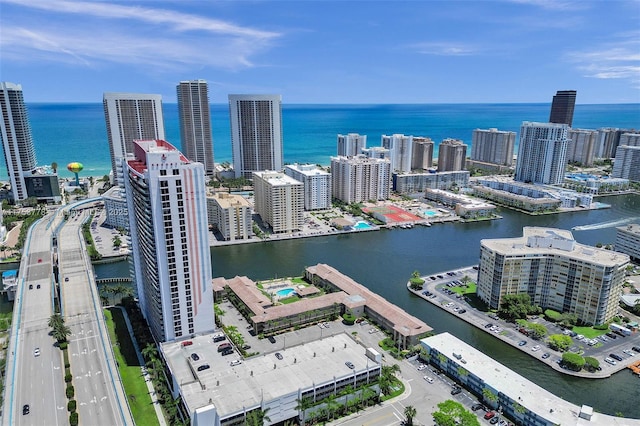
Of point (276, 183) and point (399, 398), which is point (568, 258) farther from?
point (276, 183)

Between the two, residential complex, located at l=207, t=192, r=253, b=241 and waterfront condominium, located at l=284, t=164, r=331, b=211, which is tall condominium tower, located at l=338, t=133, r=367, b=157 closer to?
waterfront condominium, located at l=284, t=164, r=331, b=211

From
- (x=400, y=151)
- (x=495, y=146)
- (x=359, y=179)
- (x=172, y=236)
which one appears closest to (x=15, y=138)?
(x=359, y=179)

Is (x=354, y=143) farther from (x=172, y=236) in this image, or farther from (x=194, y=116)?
(x=172, y=236)

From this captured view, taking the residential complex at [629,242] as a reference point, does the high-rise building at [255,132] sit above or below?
above

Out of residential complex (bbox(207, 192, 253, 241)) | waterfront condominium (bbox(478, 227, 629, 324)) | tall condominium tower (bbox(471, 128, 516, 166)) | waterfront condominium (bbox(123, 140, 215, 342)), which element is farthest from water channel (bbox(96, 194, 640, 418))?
tall condominium tower (bbox(471, 128, 516, 166))

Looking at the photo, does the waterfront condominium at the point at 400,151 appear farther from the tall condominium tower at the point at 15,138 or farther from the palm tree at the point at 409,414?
the palm tree at the point at 409,414

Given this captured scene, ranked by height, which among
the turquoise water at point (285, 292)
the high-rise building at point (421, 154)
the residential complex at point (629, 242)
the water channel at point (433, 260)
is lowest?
the water channel at point (433, 260)

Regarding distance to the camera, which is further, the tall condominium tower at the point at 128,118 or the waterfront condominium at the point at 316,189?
the tall condominium tower at the point at 128,118

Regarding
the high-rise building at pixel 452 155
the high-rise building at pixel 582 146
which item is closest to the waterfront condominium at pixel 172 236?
the high-rise building at pixel 452 155
